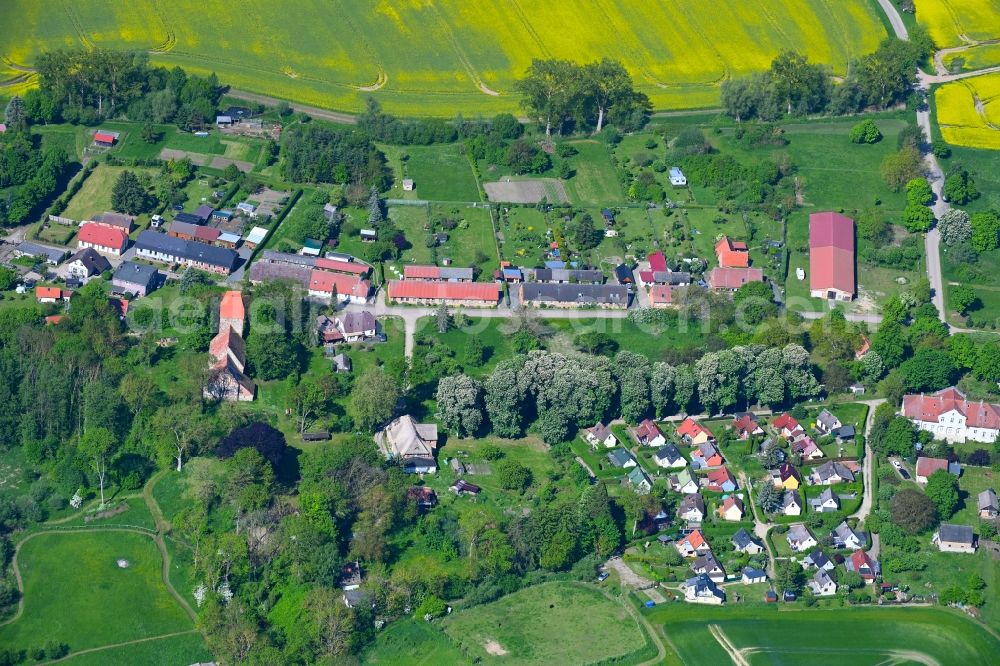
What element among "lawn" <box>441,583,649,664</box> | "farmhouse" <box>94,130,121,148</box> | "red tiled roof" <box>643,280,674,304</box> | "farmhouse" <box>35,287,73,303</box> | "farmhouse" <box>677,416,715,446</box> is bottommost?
"lawn" <box>441,583,649,664</box>

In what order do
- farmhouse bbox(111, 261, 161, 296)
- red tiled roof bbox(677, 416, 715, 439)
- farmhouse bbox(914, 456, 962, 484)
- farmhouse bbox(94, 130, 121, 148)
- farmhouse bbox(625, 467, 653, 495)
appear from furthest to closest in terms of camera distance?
farmhouse bbox(94, 130, 121, 148), farmhouse bbox(111, 261, 161, 296), red tiled roof bbox(677, 416, 715, 439), farmhouse bbox(914, 456, 962, 484), farmhouse bbox(625, 467, 653, 495)

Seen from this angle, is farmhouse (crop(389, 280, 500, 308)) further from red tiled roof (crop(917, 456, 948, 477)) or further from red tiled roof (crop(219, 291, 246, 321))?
red tiled roof (crop(917, 456, 948, 477))

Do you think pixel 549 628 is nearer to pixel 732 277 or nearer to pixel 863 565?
pixel 863 565

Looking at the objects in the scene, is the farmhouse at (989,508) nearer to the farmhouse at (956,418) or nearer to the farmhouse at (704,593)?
the farmhouse at (956,418)

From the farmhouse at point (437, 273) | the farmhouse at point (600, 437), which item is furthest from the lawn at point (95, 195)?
the farmhouse at point (600, 437)

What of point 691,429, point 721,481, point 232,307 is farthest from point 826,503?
point 232,307

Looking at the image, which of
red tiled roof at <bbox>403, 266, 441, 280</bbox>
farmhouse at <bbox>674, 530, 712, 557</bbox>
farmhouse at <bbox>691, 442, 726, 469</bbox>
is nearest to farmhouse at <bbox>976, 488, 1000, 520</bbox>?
farmhouse at <bbox>691, 442, 726, 469</bbox>
